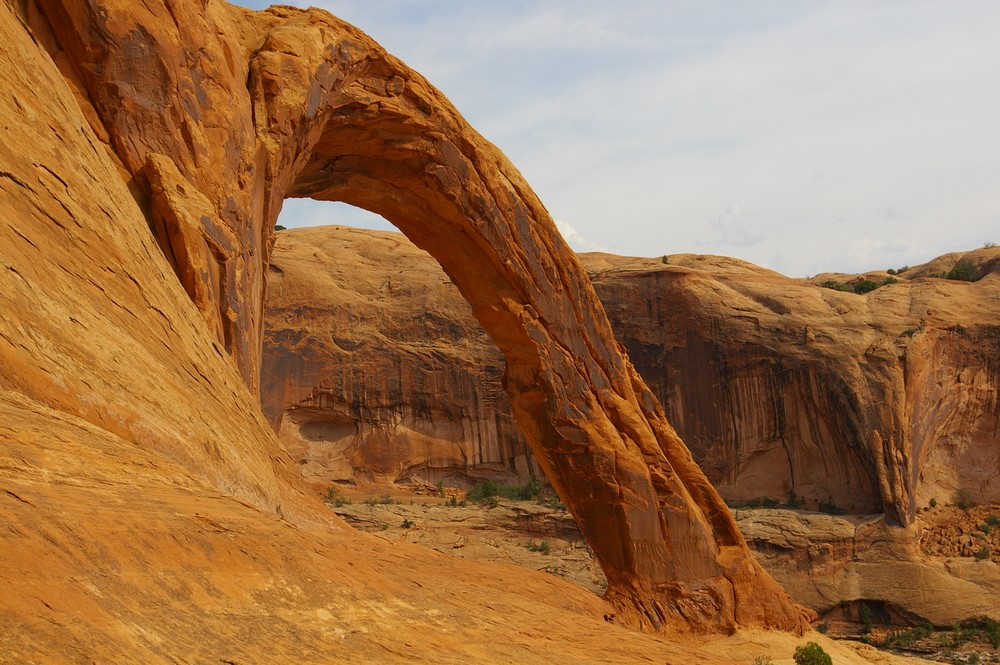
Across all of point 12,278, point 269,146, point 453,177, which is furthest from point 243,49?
point 12,278

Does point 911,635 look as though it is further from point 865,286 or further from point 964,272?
point 964,272

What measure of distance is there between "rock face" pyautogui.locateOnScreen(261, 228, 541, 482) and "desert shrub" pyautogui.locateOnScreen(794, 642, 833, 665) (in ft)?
58.7

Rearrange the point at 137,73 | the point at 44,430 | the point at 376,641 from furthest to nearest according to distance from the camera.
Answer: the point at 137,73 < the point at 376,641 < the point at 44,430

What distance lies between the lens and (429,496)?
3372 cm

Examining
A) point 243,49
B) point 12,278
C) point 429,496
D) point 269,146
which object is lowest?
point 429,496

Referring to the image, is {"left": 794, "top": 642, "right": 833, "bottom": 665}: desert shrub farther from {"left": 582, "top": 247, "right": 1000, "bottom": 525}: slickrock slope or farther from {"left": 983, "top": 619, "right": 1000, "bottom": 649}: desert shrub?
{"left": 582, "top": 247, "right": 1000, "bottom": 525}: slickrock slope

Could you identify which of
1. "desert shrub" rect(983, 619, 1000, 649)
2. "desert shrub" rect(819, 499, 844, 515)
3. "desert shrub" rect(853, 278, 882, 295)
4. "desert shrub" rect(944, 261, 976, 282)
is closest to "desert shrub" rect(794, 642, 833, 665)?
"desert shrub" rect(983, 619, 1000, 649)

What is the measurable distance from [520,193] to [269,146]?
19.3 ft

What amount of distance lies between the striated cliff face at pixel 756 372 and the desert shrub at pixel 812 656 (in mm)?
14581

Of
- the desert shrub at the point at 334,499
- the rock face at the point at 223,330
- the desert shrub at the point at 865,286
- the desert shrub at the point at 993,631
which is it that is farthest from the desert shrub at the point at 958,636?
the desert shrub at the point at 334,499

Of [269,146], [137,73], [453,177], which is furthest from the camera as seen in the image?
[453,177]

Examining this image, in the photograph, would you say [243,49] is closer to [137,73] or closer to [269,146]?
[269,146]

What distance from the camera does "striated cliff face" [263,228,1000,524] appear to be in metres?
30.8

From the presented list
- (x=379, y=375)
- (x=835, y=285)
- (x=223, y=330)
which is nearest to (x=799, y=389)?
(x=835, y=285)
